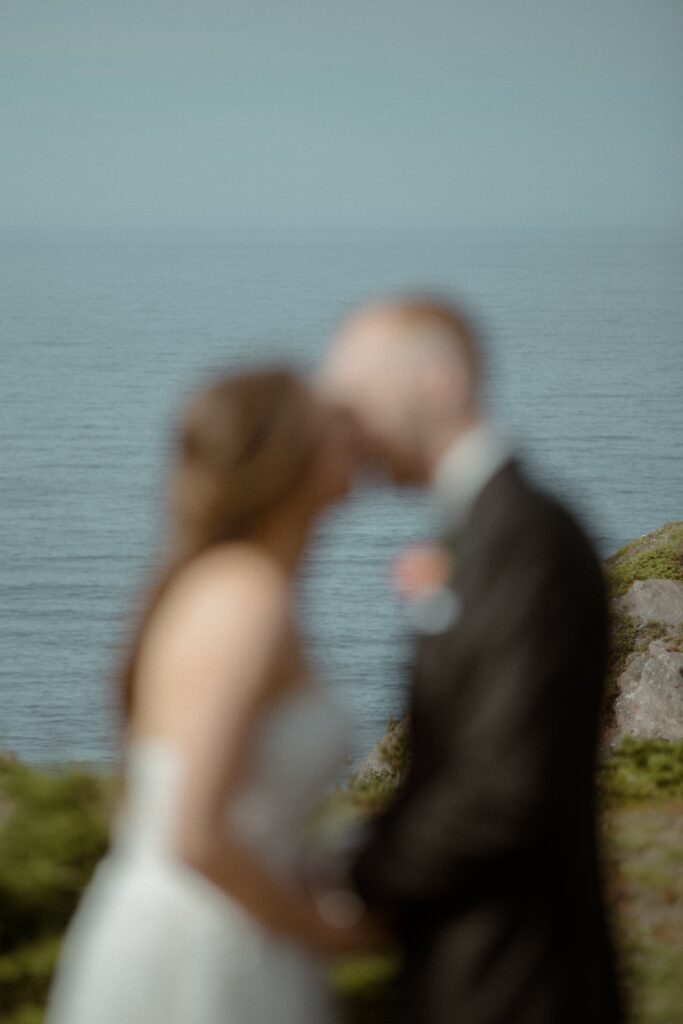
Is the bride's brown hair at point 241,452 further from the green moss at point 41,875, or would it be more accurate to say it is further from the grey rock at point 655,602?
the grey rock at point 655,602

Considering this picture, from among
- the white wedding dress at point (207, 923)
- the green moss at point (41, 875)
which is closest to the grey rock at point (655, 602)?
the green moss at point (41, 875)

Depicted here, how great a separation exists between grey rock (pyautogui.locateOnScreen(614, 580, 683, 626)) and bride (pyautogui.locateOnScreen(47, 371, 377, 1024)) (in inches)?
881

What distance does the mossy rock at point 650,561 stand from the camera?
28484mm

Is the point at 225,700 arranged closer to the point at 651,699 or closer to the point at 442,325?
the point at 442,325

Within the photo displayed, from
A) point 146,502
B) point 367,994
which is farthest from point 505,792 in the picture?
point 146,502

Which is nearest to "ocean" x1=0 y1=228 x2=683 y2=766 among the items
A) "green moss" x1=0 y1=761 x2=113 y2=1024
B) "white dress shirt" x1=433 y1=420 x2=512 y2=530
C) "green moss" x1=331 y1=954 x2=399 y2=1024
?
"white dress shirt" x1=433 y1=420 x2=512 y2=530

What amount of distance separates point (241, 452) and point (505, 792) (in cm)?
93

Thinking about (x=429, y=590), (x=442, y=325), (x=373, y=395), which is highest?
(x=442, y=325)

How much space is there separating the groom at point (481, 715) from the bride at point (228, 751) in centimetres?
17

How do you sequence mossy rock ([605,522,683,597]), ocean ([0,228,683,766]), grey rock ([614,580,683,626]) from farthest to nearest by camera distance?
ocean ([0,228,683,766]) → mossy rock ([605,522,683,597]) → grey rock ([614,580,683,626])

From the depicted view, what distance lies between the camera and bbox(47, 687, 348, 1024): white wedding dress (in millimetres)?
3352

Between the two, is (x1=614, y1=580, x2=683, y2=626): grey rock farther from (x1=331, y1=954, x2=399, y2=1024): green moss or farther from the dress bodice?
the dress bodice

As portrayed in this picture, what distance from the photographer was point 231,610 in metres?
3.23

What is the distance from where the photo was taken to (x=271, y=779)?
336 centimetres
